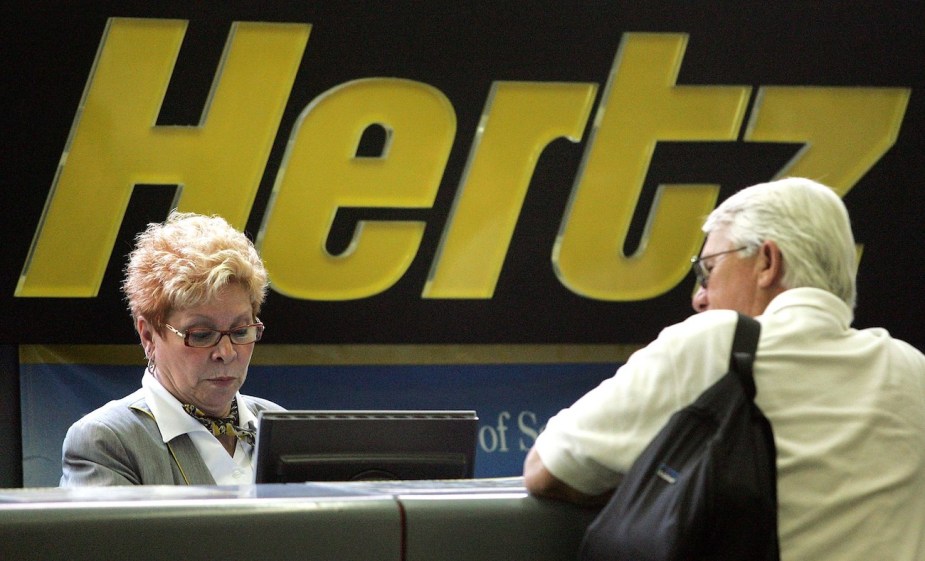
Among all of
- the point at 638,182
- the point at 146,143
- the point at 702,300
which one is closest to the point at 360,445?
the point at 702,300

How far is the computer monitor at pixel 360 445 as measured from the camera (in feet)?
7.38

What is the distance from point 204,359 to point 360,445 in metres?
0.87

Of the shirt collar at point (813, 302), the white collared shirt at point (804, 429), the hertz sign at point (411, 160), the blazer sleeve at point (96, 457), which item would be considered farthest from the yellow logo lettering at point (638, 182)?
the white collared shirt at point (804, 429)

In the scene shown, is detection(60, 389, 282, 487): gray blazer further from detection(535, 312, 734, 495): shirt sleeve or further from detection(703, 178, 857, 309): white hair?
detection(703, 178, 857, 309): white hair

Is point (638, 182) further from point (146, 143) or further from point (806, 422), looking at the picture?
point (806, 422)

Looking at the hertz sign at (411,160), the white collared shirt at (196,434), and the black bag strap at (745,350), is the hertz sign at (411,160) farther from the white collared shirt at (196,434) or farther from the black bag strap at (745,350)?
the black bag strap at (745,350)

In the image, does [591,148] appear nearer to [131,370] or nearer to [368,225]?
[368,225]

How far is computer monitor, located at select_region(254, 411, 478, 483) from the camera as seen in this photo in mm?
2248

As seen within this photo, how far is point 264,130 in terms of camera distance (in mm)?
4793

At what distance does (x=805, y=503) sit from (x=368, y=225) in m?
3.28

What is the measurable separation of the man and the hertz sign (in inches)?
118

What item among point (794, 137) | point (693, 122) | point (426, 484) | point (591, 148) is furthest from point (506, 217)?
point (426, 484)

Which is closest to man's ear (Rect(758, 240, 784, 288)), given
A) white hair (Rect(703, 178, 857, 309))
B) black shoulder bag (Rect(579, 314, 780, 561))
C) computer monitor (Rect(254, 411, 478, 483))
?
white hair (Rect(703, 178, 857, 309))

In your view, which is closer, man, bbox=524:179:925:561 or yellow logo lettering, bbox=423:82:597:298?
man, bbox=524:179:925:561
